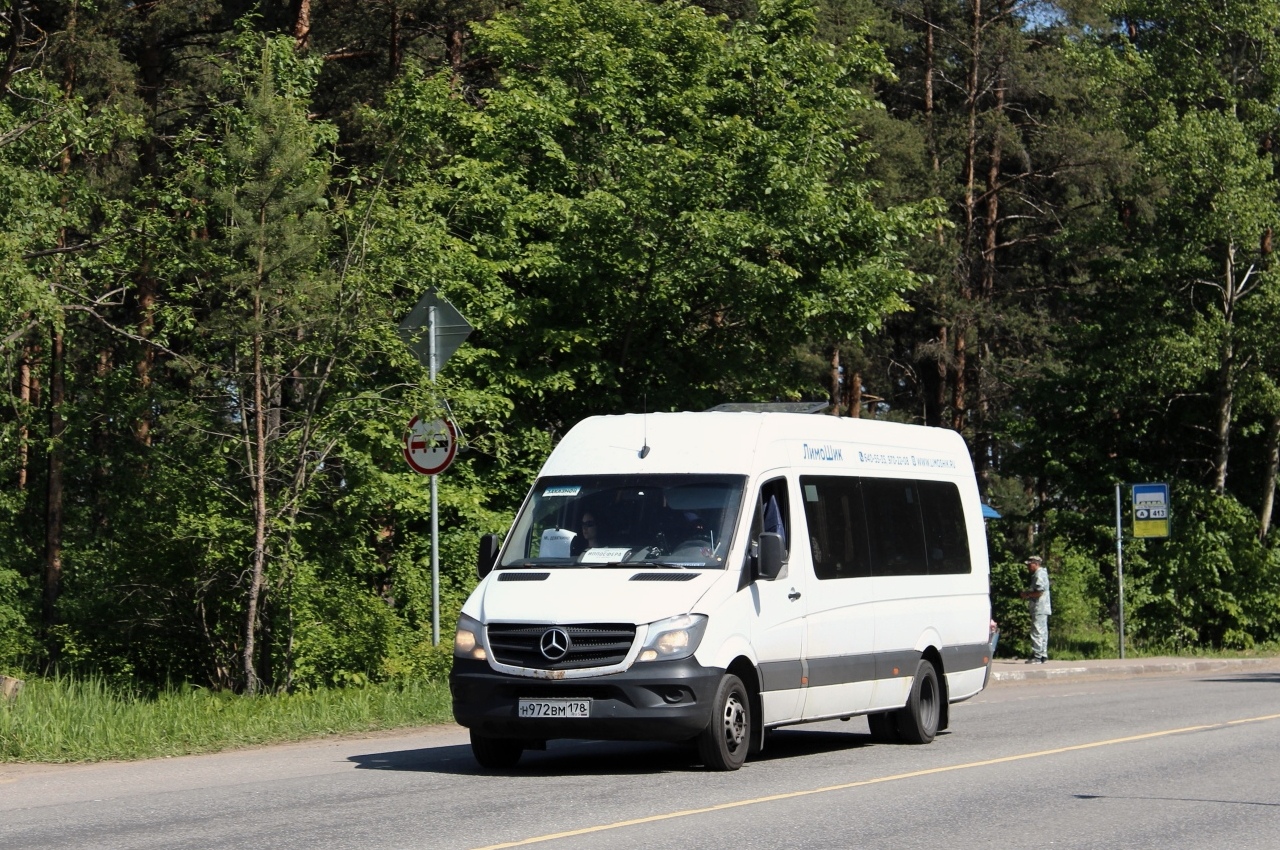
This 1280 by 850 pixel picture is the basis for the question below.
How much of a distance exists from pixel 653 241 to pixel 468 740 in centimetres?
995

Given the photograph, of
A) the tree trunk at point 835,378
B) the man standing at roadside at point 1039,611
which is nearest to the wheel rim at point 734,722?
the man standing at roadside at point 1039,611

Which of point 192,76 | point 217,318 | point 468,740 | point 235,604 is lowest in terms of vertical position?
point 468,740

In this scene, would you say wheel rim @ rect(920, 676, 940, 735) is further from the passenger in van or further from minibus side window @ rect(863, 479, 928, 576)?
the passenger in van

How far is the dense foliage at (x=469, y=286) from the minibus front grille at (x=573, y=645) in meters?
6.27

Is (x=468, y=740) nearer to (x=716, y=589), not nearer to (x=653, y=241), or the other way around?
(x=716, y=589)

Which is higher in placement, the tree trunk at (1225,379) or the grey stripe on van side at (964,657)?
the tree trunk at (1225,379)

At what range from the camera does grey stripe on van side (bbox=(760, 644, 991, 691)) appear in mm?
12078

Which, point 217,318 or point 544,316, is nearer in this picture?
point 217,318

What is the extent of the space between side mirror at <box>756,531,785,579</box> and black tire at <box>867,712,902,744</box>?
2852 mm

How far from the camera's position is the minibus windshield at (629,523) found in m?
11.9

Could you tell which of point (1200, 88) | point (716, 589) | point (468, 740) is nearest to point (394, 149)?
point (468, 740)

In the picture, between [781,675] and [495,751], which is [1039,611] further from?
[495,751]

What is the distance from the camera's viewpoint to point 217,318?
17172 millimetres

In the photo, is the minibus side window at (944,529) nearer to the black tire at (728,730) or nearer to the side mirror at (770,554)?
the side mirror at (770,554)
